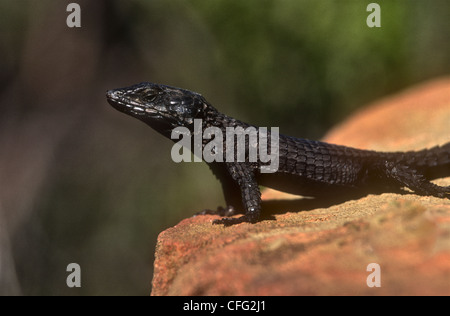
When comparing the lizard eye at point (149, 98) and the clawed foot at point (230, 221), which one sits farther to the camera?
the lizard eye at point (149, 98)

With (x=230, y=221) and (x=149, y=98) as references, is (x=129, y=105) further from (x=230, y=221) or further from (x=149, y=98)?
(x=230, y=221)

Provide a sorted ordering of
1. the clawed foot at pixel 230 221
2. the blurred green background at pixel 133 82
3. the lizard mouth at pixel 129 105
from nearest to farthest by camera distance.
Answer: the clawed foot at pixel 230 221, the lizard mouth at pixel 129 105, the blurred green background at pixel 133 82

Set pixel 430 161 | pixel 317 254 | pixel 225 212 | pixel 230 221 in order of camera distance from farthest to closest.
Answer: pixel 430 161
pixel 225 212
pixel 230 221
pixel 317 254

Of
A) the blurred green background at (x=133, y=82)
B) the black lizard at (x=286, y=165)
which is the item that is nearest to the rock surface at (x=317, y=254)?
the black lizard at (x=286, y=165)

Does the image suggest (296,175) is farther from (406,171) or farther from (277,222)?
(406,171)

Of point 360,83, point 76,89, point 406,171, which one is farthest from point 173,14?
point 406,171

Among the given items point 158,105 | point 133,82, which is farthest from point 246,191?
point 133,82

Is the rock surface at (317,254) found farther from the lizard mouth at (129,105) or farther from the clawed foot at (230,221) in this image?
the lizard mouth at (129,105)
